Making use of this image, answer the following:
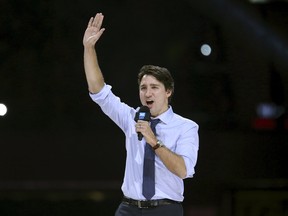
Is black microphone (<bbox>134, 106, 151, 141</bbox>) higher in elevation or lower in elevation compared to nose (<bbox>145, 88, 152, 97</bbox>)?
lower

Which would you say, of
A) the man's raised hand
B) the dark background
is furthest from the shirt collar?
the dark background

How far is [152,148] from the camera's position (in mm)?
2100

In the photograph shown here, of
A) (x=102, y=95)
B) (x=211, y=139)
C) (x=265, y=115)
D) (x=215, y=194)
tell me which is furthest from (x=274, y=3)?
(x=102, y=95)

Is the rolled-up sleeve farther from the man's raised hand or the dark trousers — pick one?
the man's raised hand

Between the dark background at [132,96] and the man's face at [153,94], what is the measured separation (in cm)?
180

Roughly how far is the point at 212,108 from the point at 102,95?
198 centimetres

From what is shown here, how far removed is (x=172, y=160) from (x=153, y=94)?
30 cm

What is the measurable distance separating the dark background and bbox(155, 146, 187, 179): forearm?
6.62 feet

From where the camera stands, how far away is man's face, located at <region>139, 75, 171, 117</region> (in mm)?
2176

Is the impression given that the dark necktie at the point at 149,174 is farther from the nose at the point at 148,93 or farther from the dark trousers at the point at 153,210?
the nose at the point at 148,93

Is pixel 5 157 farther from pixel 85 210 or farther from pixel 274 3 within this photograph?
pixel 274 3

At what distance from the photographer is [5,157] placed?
4.04m

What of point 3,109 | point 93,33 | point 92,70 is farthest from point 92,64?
point 3,109

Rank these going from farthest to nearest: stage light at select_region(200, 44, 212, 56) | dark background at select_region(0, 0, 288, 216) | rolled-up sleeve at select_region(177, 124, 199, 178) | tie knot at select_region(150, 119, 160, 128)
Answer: stage light at select_region(200, 44, 212, 56)
dark background at select_region(0, 0, 288, 216)
tie knot at select_region(150, 119, 160, 128)
rolled-up sleeve at select_region(177, 124, 199, 178)
